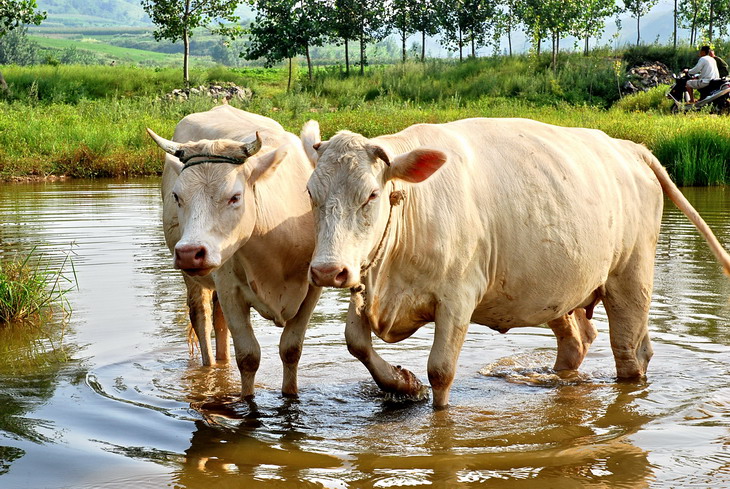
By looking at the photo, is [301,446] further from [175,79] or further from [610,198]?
[175,79]

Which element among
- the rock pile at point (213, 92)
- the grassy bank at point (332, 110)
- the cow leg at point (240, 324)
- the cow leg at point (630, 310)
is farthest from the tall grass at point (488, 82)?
the cow leg at point (240, 324)

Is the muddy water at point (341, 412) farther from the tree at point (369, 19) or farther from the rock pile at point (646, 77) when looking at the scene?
the tree at point (369, 19)

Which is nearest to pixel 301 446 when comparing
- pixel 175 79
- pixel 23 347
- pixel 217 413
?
pixel 217 413

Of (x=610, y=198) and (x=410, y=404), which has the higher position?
(x=610, y=198)

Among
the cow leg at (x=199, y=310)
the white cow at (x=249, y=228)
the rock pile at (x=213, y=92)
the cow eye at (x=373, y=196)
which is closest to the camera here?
the cow eye at (x=373, y=196)

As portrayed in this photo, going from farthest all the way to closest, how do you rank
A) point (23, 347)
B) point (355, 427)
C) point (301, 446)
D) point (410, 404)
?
1. point (23, 347)
2. point (410, 404)
3. point (355, 427)
4. point (301, 446)

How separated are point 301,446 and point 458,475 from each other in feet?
3.13

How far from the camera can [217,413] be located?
5711 mm

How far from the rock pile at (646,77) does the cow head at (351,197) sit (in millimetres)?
31796

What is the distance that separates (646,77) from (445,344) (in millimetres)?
34633

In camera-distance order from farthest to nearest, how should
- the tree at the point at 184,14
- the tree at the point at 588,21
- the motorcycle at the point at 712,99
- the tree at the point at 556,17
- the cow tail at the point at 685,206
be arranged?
the tree at the point at 588,21 → the tree at the point at 556,17 → the tree at the point at 184,14 → the motorcycle at the point at 712,99 → the cow tail at the point at 685,206

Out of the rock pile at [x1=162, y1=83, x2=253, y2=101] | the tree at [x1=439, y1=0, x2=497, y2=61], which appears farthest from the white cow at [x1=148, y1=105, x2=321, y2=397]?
the tree at [x1=439, y1=0, x2=497, y2=61]

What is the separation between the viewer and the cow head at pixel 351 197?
14.6ft

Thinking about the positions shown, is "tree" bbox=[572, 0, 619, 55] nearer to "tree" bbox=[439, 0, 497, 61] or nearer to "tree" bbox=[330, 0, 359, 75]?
"tree" bbox=[439, 0, 497, 61]
